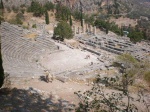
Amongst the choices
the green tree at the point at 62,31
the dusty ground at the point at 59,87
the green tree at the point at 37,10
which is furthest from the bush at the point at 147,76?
the green tree at the point at 37,10

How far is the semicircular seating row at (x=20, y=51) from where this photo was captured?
26909 millimetres

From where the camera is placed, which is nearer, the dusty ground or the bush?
the dusty ground

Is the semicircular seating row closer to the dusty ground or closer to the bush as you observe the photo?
the dusty ground

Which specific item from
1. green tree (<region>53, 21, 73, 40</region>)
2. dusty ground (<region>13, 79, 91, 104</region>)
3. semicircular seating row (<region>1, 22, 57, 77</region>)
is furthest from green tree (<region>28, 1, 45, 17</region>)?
dusty ground (<region>13, 79, 91, 104</region>)

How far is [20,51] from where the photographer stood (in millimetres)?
36469

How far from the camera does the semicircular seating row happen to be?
1059 inches

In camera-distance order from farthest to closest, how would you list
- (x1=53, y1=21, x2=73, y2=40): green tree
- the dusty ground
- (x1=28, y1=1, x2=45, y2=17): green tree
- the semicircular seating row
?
(x1=28, y1=1, x2=45, y2=17): green tree → (x1=53, y1=21, x2=73, y2=40): green tree → the semicircular seating row → the dusty ground

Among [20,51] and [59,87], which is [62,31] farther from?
[59,87]

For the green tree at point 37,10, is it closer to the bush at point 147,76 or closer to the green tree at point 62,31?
the green tree at point 62,31

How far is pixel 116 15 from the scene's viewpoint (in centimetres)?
15750

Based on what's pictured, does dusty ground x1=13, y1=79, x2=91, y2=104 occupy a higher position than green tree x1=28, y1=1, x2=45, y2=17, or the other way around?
green tree x1=28, y1=1, x2=45, y2=17

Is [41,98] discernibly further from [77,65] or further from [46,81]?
[77,65]

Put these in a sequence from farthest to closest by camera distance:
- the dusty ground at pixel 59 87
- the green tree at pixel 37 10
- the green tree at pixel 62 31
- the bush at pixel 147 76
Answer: the green tree at pixel 37 10
the green tree at pixel 62 31
the bush at pixel 147 76
the dusty ground at pixel 59 87

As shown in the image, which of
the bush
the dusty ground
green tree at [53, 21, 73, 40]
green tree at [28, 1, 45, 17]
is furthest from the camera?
green tree at [28, 1, 45, 17]
